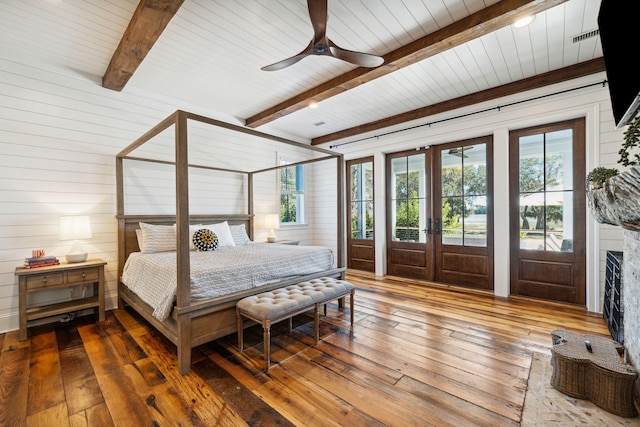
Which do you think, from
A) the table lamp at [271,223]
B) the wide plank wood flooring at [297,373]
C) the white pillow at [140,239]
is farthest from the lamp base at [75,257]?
the table lamp at [271,223]

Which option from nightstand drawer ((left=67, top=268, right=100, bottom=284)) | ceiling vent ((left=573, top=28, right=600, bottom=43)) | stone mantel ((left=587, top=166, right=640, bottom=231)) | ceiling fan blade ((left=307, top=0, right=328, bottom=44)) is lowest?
nightstand drawer ((left=67, top=268, right=100, bottom=284))

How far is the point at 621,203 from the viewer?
56.4 inches

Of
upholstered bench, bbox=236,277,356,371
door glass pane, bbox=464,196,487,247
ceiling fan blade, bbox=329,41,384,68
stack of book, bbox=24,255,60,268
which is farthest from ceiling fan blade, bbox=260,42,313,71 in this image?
door glass pane, bbox=464,196,487,247

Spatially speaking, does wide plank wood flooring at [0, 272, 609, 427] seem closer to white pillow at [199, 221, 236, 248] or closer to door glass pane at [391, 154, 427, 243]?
white pillow at [199, 221, 236, 248]

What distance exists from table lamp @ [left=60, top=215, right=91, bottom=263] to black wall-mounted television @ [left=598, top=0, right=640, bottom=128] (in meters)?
4.53

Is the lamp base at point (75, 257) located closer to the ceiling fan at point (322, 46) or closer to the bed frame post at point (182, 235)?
the bed frame post at point (182, 235)

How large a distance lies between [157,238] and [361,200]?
359 centimetres

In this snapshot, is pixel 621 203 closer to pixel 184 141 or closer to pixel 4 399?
pixel 184 141

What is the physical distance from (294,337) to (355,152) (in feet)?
12.4

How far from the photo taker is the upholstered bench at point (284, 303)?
2.21 metres

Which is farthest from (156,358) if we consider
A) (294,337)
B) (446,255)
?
(446,255)

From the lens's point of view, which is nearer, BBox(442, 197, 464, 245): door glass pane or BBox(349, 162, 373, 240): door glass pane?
BBox(442, 197, 464, 245): door glass pane

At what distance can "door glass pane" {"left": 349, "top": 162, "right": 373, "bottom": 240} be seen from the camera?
5.49 m

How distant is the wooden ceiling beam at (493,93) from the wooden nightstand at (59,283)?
4.49 metres
